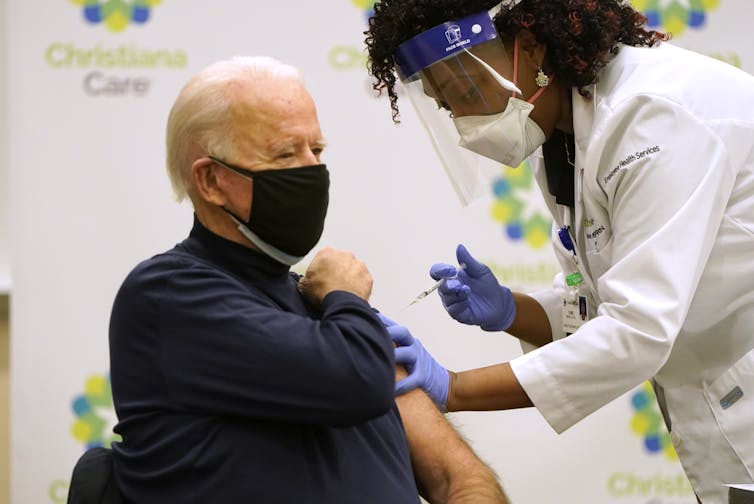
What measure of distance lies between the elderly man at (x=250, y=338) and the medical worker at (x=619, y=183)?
362 millimetres

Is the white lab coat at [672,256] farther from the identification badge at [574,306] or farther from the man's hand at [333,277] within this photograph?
the man's hand at [333,277]

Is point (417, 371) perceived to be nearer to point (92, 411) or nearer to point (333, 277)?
point (333, 277)

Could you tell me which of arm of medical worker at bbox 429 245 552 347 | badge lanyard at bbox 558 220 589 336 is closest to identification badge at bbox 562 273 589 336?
badge lanyard at bbox 558 220 589 336

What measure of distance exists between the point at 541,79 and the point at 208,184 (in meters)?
0.77

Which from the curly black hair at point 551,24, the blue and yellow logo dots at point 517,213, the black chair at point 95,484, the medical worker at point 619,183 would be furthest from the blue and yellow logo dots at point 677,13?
the black chair at point 95,484

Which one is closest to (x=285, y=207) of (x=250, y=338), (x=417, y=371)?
(x=250, y=338)

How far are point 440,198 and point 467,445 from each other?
52.5 inches

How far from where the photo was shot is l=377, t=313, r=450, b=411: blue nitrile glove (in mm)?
1708

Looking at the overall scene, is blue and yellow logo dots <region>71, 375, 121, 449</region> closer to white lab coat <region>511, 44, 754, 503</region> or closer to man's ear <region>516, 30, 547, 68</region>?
white lab coat <region>511, 44, 754, 503</region>

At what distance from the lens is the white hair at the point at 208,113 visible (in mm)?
1395

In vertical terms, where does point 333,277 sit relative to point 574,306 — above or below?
above

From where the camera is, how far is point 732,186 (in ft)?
5.49

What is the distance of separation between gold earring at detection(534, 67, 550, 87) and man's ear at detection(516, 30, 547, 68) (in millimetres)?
18

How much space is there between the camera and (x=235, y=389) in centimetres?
129
